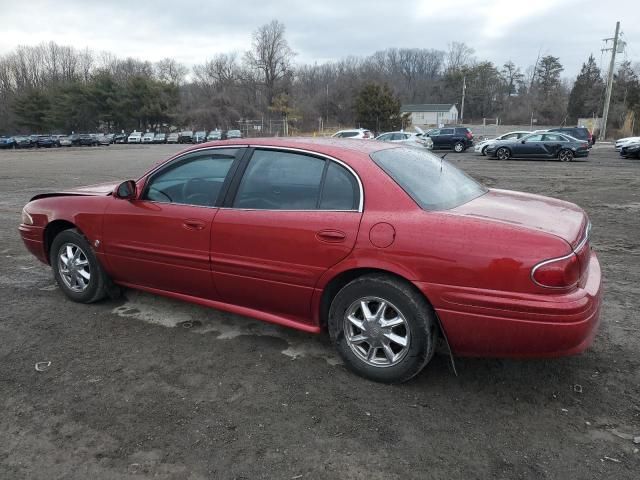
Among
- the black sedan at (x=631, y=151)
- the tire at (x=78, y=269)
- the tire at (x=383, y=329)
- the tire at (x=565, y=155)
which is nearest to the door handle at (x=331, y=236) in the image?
the tire at (x=383, y=329)

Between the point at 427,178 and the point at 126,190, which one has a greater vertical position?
the point at 427,178

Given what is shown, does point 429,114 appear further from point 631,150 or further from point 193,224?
point 193,224

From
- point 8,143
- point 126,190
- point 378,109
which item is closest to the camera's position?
point 126,190

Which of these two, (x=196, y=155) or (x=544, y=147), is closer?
(x=196, y=155)

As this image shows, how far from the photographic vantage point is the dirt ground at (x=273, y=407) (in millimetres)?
2443

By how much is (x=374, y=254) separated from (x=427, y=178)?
81cm

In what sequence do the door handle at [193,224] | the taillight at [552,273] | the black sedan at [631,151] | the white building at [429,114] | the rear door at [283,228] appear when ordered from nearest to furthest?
the taillight at [552,273] → the rear door at [283,228] → the door handle at [193,224] → the black sedan at [631,151] → the white building at [429,114]

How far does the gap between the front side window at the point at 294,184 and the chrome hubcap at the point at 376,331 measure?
66cm

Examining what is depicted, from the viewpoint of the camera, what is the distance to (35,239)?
482cm

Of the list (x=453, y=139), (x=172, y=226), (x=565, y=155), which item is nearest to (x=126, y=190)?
(x=172, y=226)

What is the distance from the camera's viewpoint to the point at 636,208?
32.5 ft

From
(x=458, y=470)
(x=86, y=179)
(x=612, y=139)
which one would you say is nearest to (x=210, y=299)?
(x=458, y=470)

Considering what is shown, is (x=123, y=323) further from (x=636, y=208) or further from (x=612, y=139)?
(x=612, y=139)

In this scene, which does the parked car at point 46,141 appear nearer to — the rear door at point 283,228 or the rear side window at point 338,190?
the rear door at point 283,228
